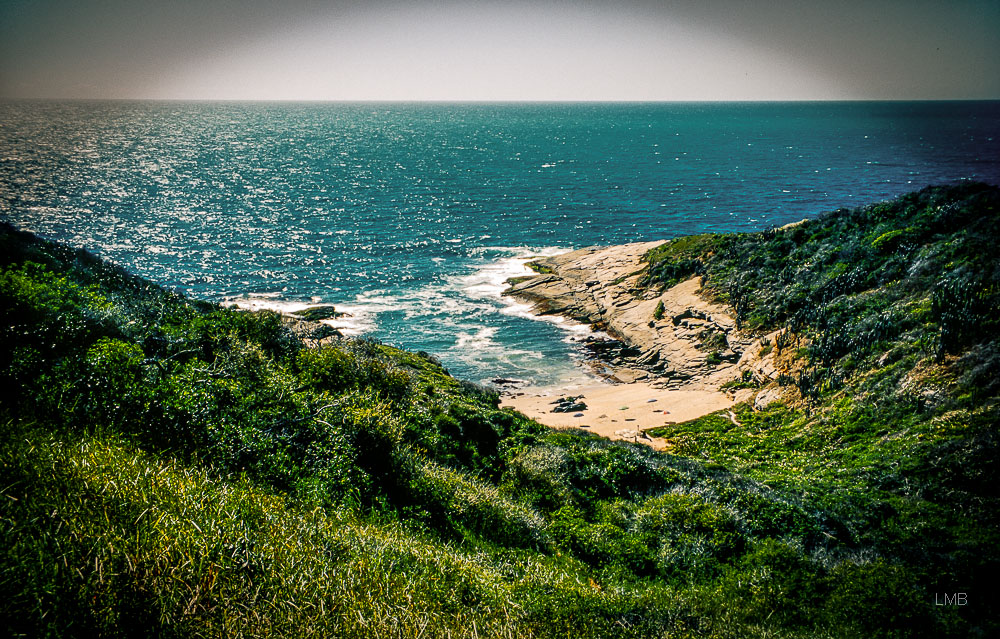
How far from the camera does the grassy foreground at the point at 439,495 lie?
212 inches

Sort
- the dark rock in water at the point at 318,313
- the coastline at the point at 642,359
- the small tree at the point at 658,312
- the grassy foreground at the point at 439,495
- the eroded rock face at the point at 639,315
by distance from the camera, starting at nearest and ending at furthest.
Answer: the grassy foreground at the point at 439,495 < the coastline at the point at 642,359 < the eroded rock face at the point at 639,315 < the small tree at the point at 658,312 < the dark rock in water at the point at 318,313

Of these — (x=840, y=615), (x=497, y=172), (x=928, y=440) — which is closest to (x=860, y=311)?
(x=928, y=440)

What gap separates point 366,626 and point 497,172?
115 meters

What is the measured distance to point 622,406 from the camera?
93.1 ft

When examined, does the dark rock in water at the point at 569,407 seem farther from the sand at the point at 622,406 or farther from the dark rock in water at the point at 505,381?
the dark rock in water at the point at 505,381

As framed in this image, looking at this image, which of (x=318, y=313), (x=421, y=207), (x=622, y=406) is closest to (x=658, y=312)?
(x=622, y=406)

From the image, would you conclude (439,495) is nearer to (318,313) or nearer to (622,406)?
(622,406)

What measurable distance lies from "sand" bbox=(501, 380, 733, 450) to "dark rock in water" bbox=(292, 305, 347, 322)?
62.4 ft

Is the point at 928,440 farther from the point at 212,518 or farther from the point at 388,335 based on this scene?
the point at 388,335

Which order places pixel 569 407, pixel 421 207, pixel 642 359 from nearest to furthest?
1. pixel 569 407
2. pixel 642 359
3. pixel 421 207

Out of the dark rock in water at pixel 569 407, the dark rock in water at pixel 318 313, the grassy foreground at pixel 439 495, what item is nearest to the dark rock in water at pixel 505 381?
the dark rock in water at pixel 569 407

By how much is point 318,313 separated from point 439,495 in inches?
1386

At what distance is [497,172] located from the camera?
4505 inches

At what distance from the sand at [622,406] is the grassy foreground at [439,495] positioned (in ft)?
9.20
